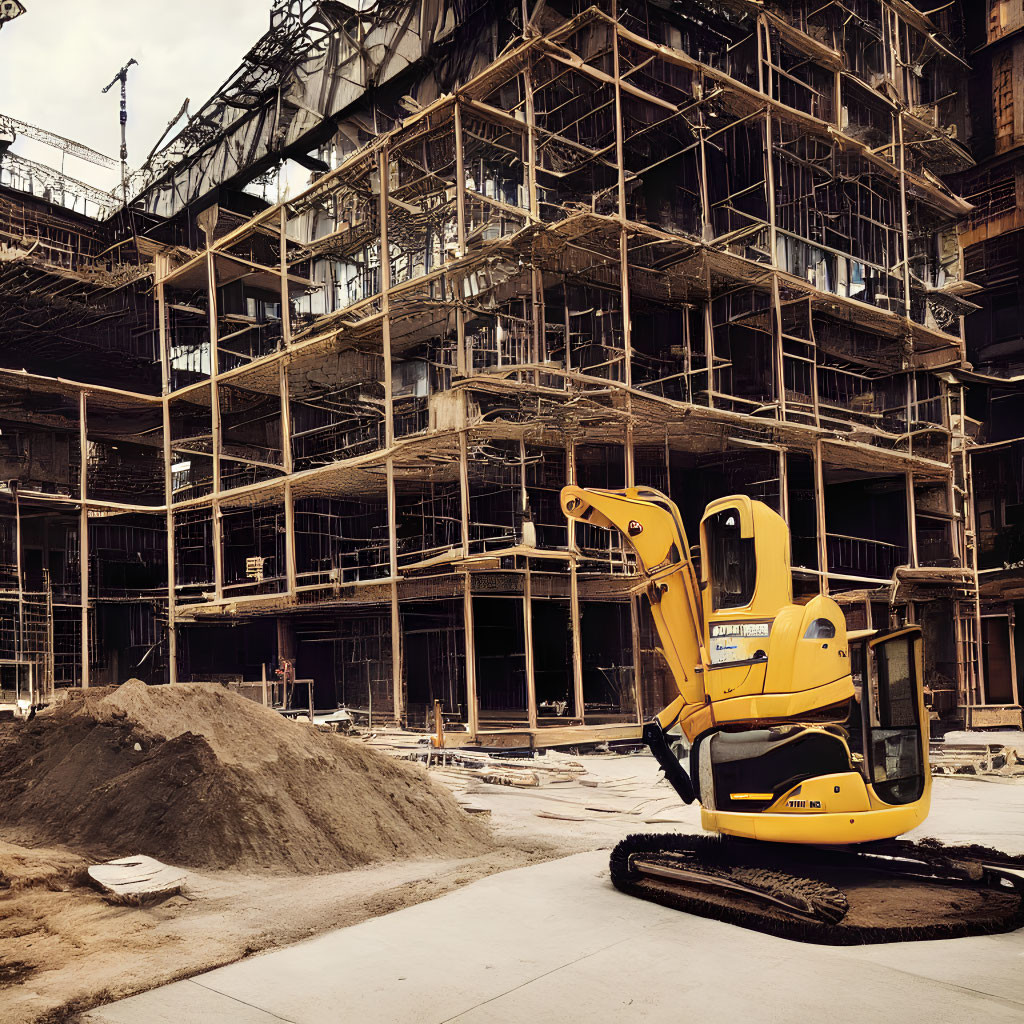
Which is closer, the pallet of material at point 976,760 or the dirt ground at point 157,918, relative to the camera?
the dirt ground at point 157,918

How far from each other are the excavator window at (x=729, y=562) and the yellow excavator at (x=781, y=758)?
0.05 feet

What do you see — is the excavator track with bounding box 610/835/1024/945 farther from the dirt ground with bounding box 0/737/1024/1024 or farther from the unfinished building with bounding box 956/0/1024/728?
the unfinished building with bounding box 956/0/1024/728

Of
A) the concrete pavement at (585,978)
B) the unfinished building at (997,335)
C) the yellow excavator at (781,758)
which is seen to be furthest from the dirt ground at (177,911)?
the unfinished building at (997,335)

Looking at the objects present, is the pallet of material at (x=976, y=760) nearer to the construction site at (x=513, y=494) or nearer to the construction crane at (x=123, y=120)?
the construction site at (x=513, y=494)

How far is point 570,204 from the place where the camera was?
90.1ft

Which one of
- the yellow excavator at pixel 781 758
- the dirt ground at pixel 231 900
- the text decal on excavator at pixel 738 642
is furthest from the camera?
the text decal on excavator at pixel 738 642

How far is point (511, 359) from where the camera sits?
2897cm

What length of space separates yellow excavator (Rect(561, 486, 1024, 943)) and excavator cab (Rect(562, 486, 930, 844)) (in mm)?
13

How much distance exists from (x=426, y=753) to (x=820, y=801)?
1242cm

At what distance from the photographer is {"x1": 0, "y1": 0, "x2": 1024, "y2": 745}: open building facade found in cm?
2611

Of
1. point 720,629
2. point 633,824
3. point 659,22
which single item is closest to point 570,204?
point 659,22

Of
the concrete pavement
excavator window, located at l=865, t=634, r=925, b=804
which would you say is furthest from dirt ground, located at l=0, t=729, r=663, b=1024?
excavator window, located at l=865, t=634, r=925, b=804

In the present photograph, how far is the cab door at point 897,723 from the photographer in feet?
30.4

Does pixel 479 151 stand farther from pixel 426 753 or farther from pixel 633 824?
pixel 633 824
